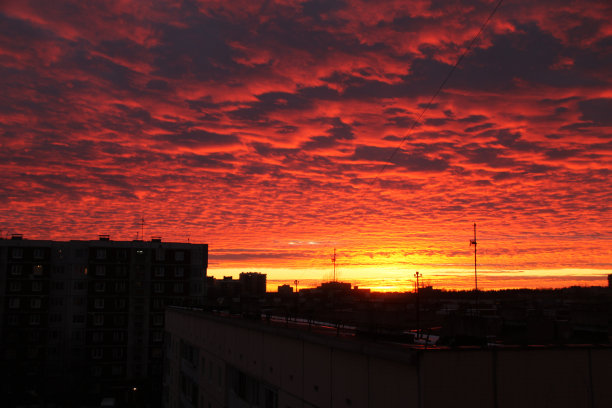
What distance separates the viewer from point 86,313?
9838cm

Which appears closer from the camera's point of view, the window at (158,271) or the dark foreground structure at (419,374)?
the dark foreground structure at (419,374)

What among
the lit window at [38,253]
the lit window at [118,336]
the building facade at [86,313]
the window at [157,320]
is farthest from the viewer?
the window at [157,320]

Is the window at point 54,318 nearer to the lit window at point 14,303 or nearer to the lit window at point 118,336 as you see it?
the lit window at point 14,303

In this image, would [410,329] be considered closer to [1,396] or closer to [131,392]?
[131,392]

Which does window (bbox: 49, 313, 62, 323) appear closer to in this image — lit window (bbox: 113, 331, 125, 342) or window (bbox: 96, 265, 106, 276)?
window (bbox: 96, 265, 106, 276)

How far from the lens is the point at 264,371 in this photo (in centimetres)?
2642

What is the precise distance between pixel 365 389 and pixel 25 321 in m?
98.0

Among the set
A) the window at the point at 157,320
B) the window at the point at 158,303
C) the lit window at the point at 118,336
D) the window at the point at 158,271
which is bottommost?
the lit window at the point at 118,336

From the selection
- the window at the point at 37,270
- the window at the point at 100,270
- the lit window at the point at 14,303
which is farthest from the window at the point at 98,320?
the lit window at the point at 14,303

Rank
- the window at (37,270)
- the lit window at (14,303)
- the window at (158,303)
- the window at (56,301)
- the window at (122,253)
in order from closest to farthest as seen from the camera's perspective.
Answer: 1. the lit window at (14,303)
2. the window at (37,270)
3. the window at (56,301)
4. the window at (122,253)
5. the window at (158,303)

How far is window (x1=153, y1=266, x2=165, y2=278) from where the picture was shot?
103 metres

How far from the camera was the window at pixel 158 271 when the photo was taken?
103 meters

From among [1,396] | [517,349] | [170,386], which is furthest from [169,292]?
[517,349]

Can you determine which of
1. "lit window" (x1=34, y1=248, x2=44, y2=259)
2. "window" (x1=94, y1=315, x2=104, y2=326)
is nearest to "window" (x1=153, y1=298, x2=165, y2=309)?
"window" (x1=94, y1=315, x2=104, y2=326)
